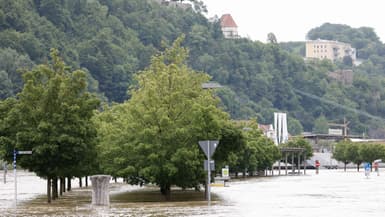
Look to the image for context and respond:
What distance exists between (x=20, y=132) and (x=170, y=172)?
23.9ft

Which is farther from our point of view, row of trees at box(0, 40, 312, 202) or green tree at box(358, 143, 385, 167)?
green tree at box(358, 143, 385, 167)

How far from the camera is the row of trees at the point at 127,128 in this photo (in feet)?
144

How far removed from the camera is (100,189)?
4122 centimetres

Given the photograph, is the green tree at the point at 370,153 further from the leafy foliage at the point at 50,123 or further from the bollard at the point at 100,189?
the bollard at the point at 100,189

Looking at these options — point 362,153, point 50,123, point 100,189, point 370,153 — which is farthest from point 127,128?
point 370,153

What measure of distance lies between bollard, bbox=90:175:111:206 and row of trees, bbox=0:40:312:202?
3232 millimetres

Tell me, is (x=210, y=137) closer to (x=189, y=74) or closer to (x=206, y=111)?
(x=206, y=111)

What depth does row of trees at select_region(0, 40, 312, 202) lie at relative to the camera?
4400 cm

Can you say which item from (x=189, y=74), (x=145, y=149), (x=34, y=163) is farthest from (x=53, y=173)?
(x=189, y=74)

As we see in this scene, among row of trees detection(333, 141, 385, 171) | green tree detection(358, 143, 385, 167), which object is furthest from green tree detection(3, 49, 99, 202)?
row of trees detection(333, 141, 385, 171)

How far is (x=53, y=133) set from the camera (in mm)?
43625

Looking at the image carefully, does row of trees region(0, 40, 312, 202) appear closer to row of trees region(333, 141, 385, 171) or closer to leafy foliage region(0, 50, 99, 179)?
leafy foliage region(0, 50, 99, 179)

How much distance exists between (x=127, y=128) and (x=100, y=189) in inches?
332

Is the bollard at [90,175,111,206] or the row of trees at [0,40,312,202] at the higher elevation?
the row of trees at [0,40,312,202]
